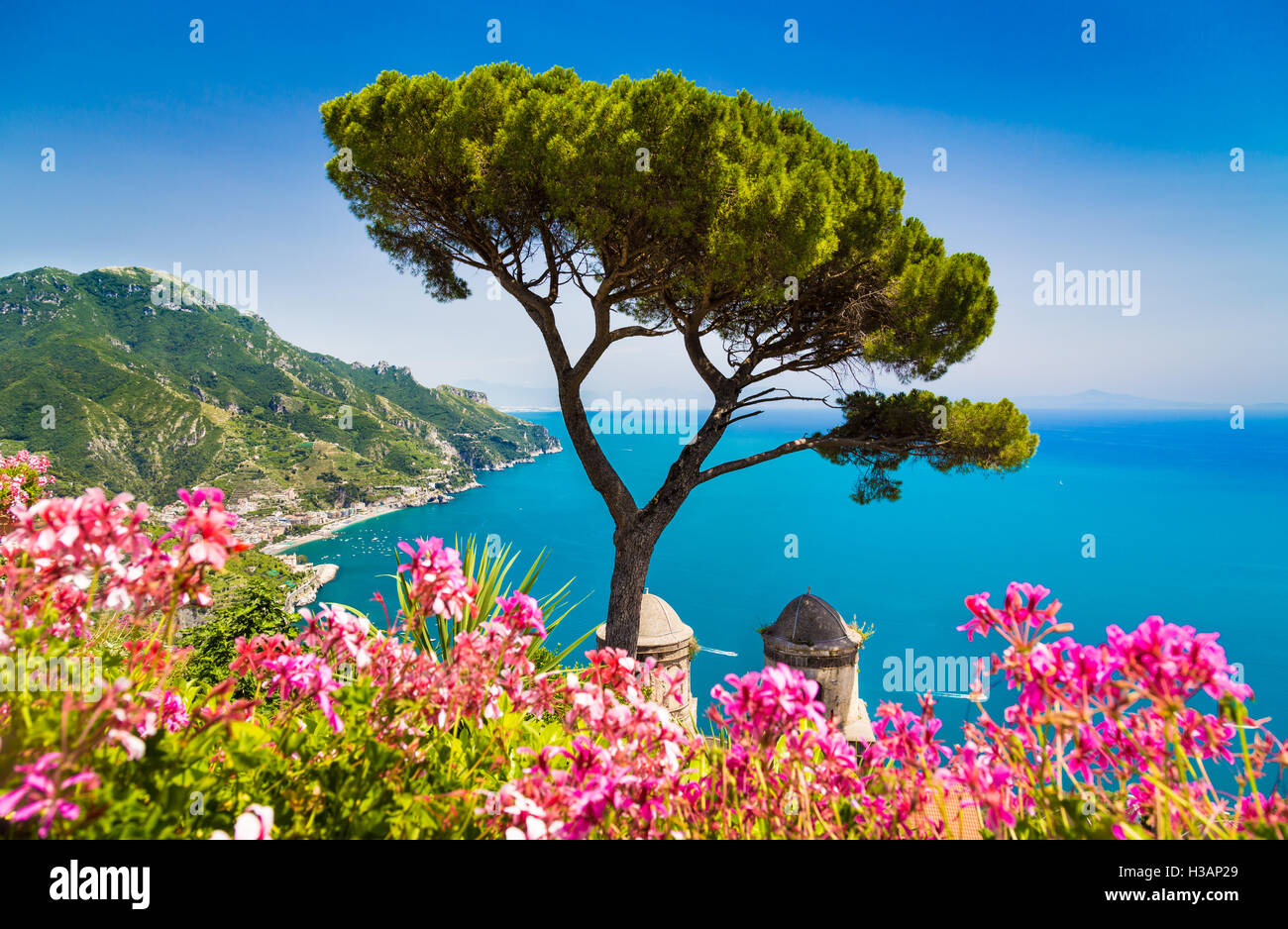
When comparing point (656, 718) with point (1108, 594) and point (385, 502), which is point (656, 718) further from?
point (385, 502)

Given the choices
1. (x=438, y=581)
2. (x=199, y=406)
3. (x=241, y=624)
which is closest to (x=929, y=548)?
(x=241, y=624)

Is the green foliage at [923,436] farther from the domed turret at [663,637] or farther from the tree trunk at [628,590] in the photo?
Answer: the domed turret at [663,637]

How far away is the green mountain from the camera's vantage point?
52.6 meters

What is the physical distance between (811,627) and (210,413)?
74715 mm

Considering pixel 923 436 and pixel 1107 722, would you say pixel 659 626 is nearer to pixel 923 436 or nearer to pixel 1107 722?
pixel 923 436

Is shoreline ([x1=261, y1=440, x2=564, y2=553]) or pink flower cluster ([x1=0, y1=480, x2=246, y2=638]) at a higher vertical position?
pink flower cluster ([x1=0, y1=480, x2=246, y2=638])

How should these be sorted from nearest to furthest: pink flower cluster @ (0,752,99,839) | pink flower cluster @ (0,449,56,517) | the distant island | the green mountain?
pink flower cluster @ (0,752,99,839), pink flower cluster @ (0,449,56,517), the green mountain, the distant island

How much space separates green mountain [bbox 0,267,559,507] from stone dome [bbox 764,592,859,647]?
39308mm

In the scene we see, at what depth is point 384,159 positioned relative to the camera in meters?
5.68

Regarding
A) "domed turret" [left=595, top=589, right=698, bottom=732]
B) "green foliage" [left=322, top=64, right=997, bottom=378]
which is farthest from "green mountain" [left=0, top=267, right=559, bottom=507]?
"domed turret" [left=595, top=589, right=698, bottom=732]

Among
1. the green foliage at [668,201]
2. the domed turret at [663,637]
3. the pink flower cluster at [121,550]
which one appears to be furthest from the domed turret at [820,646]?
the pink flower cluster at [121,550]

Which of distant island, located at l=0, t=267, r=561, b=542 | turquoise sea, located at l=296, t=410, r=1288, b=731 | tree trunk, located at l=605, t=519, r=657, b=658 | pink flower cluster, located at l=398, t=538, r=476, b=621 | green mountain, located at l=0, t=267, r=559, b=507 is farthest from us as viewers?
distant island, located at l=0, t=267, r=561, b=542

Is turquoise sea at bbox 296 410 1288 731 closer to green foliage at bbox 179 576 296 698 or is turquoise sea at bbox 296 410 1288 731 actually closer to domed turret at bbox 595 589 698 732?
green foliage at bbox 179 576 296 698
